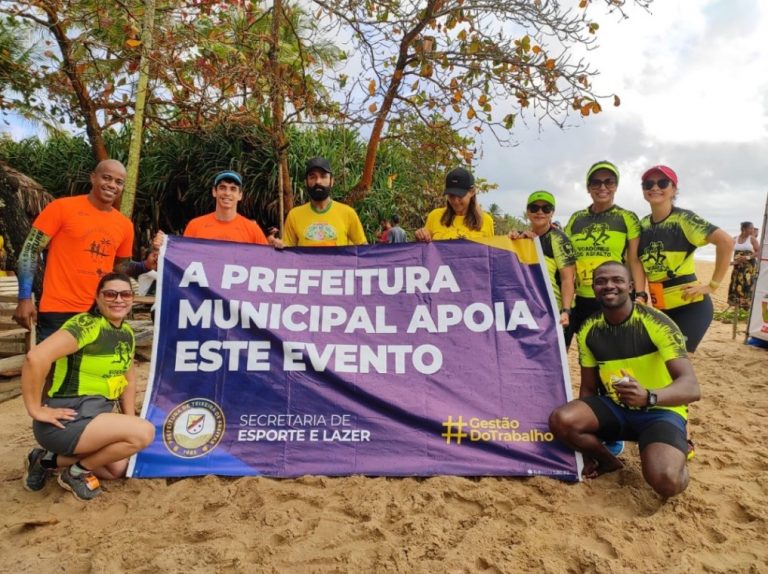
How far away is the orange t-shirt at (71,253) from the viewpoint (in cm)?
336

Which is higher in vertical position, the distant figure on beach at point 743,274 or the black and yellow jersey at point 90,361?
the distant figure on beach at point 743,274

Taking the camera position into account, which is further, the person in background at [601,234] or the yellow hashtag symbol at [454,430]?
the person in background at [601,234]

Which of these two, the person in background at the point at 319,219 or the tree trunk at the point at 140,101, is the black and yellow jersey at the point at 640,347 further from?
the tree trunk at the point at 140,101

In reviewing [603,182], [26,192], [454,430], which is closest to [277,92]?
[26,192]

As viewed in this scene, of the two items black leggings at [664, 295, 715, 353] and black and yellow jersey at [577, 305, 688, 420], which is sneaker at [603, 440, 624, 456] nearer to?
black and yellow jersey at [577, 305, 688, 420]

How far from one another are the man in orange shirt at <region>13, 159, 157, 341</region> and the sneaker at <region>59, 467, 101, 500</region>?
105 centimetres

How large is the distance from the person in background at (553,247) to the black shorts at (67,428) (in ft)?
9.54

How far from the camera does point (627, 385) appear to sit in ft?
9.08

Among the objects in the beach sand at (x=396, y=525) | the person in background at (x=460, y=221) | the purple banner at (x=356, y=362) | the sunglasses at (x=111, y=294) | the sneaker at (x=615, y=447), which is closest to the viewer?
the beach sand at (x=396, y=525)

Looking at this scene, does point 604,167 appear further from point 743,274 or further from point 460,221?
point 743,274

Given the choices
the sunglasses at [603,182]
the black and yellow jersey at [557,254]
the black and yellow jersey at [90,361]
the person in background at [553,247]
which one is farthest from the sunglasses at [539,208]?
the black and yellow jersey at [90,361]

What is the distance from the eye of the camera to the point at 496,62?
668 cm

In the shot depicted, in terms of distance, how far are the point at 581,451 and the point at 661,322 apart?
900 mm

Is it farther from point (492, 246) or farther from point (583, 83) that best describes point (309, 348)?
point (583, 83)
